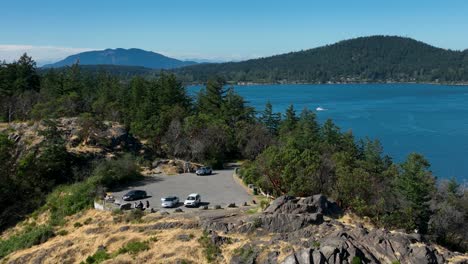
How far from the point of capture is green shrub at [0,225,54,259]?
86.4 feet

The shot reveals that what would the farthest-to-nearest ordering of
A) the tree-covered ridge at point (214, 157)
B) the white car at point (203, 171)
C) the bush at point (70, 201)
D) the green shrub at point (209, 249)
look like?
the white car at point (203, 171), the bush at point (70, 201), the tree-covered ridge at point (214, 157), the green shrub at point (209, 249)

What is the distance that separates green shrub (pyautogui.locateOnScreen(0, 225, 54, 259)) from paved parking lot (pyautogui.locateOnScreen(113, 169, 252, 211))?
5245mm

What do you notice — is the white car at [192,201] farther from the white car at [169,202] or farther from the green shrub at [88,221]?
the green shrub at [88,221]

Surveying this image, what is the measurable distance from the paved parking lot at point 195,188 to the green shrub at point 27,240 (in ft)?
17.2

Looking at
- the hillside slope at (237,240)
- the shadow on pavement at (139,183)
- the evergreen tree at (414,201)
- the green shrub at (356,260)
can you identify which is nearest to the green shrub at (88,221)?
the hillside slope at (237,240)

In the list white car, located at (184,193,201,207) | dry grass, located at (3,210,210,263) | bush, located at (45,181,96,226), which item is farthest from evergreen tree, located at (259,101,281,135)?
dry grass, located at (3,210,210,263)

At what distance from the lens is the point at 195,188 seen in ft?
109

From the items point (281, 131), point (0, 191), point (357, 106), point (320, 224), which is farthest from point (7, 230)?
point (357, 106)

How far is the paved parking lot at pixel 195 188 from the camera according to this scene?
29827 mm

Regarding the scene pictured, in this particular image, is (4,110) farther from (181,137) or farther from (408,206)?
(408,206)

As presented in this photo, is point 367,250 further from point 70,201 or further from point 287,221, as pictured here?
point 70,201

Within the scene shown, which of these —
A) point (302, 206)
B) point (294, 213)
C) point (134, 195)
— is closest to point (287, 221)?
point (294, 213)

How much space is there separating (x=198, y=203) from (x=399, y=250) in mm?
12860

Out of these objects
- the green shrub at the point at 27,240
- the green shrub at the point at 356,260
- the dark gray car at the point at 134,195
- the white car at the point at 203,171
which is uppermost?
the green shrub at the point at 356,260
